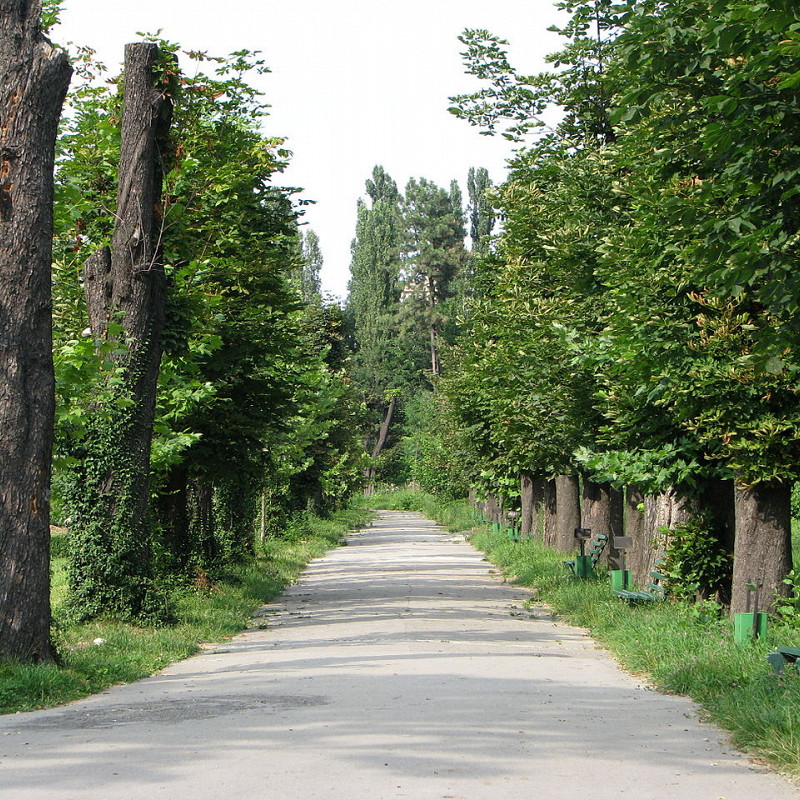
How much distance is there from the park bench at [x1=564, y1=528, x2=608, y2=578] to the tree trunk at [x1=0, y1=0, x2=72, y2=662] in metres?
13.6

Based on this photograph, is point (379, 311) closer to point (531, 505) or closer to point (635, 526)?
point (531, 505)

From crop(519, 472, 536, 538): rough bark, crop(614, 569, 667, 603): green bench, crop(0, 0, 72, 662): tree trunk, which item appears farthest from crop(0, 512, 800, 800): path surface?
crop(519, 472, 536, 538): rough bark

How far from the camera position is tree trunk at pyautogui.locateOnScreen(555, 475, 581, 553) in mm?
29766

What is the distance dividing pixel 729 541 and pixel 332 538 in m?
31.3

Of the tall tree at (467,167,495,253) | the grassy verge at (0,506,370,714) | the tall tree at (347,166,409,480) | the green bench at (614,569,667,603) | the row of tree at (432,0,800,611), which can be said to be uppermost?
the tall tree at (467,167,495,253)

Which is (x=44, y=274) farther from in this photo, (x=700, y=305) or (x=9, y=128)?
(x=700, y=305)

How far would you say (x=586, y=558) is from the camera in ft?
77.6

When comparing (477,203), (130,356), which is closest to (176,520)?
(130,356)

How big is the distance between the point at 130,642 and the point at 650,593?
7606mm

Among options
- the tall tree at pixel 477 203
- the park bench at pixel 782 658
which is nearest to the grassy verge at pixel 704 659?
the park bench at pixel 782 658

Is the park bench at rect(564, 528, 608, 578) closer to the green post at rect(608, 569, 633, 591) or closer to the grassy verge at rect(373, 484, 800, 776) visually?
the grassy verge at rect(373, 484, 800, 776)

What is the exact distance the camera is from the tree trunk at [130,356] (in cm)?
1661

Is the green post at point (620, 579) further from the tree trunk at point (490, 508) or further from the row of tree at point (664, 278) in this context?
the tree trunk at point (490, 508)

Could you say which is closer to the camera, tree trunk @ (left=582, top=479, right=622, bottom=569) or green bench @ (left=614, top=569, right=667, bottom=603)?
green bench @ (left=614, top=569, right=667, bottom=603)
